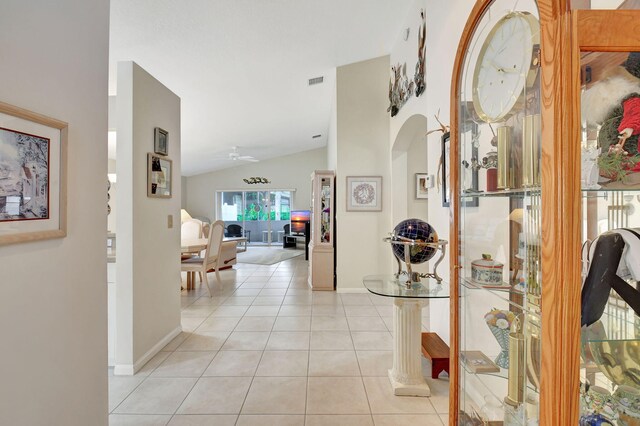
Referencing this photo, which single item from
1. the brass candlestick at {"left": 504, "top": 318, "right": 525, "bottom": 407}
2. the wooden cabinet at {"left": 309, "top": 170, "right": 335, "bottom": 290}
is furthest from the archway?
the brass candlestick at {"left": 504, "top": 318, "right": 525, "bottom": 407}

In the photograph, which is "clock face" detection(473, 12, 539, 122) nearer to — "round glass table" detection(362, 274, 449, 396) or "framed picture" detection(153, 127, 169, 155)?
"round glass table" detection(362, 274, 449, 396)

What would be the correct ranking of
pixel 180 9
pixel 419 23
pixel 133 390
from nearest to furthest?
pixel 133 390 → pixel 180 9 → pixel 419 23

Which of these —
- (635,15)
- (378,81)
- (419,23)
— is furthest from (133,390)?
(378,81)

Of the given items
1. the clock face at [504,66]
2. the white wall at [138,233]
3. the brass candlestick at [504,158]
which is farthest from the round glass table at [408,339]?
the white wall at [138,233]

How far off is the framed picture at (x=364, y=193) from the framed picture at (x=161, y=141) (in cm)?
278

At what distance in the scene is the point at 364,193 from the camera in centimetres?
496

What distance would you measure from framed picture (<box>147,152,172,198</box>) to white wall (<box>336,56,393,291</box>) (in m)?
2.67

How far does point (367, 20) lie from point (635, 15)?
3.52 metres

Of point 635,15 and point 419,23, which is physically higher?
point 419,23

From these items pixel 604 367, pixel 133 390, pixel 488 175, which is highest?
→ pixel 488 175

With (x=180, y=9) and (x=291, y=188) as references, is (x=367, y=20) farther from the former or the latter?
(x=291, y=188)

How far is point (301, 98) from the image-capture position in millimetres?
5777

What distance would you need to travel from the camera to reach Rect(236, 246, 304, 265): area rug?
792 centimetres

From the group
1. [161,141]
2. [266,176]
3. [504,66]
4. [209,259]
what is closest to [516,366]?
[504,66]
